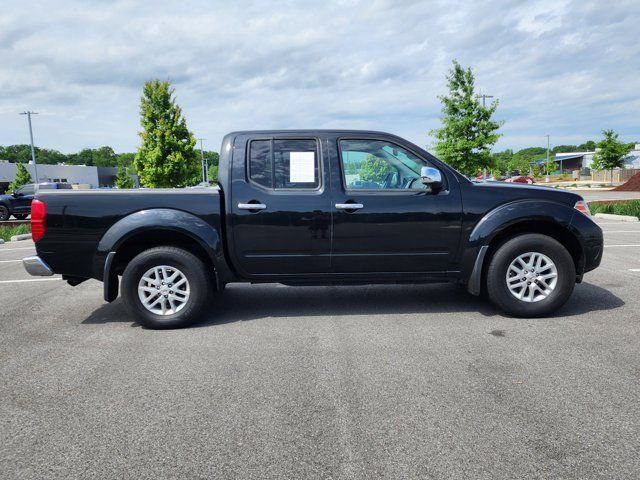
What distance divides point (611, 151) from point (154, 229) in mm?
56902

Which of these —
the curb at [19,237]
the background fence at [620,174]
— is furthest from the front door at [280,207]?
the background fence at [620,174]

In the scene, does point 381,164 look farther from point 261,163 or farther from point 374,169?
point 261,163

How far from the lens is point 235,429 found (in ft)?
9.16

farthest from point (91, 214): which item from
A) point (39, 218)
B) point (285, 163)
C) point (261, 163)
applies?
point (285, 163)

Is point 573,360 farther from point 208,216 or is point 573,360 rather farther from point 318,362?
point 208,216

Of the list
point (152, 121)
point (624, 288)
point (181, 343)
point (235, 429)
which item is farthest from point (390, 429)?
point (152, 121)

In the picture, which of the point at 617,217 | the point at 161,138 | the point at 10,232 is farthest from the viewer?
the point at 161,138

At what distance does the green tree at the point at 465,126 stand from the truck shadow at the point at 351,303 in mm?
24394

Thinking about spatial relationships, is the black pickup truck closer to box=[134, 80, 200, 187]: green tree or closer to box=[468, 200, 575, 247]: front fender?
box=[468, 200, 575, 247]: front fender

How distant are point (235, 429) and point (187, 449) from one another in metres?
0.30

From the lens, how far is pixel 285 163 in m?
4.96

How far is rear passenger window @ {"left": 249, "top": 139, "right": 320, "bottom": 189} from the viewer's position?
16.1ft

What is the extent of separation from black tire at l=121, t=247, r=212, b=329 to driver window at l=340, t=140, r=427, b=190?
181 centimetres

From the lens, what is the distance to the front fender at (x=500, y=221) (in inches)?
191
